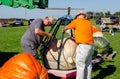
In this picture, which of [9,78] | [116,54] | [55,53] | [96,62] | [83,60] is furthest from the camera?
[116,54]

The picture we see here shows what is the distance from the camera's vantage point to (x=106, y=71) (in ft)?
31.8

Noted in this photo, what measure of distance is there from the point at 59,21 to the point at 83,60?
118 centimetres

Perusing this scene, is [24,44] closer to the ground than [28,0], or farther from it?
closer to the ground

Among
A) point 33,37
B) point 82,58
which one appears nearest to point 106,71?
point 82,58

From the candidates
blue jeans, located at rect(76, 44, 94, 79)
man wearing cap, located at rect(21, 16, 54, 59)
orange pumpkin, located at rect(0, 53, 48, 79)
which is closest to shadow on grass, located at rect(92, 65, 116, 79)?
blue jeans, located at rect(76, 44, 94, 79)

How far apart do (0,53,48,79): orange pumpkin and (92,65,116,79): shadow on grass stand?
2.94 meters

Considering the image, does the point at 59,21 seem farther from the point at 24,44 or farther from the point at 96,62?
the point at 96,62

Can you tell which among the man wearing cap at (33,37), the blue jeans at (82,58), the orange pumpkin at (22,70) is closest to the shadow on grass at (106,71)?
the blue jeans at (82,58)

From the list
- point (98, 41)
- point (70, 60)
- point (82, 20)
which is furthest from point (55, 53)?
point (98, 41)

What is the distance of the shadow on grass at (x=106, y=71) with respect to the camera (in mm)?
8987

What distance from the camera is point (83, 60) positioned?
24.1 feet

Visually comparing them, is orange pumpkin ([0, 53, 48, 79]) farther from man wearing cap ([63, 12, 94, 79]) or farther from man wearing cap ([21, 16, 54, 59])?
man wearing cap ([63, 12, 94, 79])

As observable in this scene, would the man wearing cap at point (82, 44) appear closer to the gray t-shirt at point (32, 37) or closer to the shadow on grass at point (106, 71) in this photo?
the gray t-shirt at point (32, 37)

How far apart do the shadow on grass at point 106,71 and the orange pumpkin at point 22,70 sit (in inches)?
116
